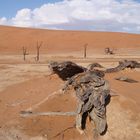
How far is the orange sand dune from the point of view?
49144 mm

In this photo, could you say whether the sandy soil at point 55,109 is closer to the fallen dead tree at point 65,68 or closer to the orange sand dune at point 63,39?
the fallen dead tree at point 65,68

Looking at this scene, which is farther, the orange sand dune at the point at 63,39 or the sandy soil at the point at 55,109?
the orange sand dune at the point at 63,39

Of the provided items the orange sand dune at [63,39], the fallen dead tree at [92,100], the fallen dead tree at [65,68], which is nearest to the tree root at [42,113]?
the fallen dead tree at [92,100]

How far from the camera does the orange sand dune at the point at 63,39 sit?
49.1m

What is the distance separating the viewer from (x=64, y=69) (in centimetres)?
1130

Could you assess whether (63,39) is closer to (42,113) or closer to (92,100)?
(42,113)

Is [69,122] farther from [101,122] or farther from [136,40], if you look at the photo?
[136,40]

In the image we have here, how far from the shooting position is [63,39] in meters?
55.4

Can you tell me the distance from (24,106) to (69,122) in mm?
1914

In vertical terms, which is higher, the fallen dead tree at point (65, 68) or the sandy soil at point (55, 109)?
the fallen dead tree at point (65, 68)

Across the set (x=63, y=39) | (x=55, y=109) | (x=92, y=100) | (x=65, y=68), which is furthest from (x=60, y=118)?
(x=63, y=39)

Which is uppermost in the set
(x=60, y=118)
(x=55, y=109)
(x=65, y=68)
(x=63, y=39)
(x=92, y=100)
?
(x=65, y=68)

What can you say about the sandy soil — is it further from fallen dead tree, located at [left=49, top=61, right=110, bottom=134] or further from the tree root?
fallen dead tree, located at [left=49, top=61, right=110, bottom=134]

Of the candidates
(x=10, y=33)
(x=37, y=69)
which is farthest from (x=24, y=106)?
(x=10, y=33)
